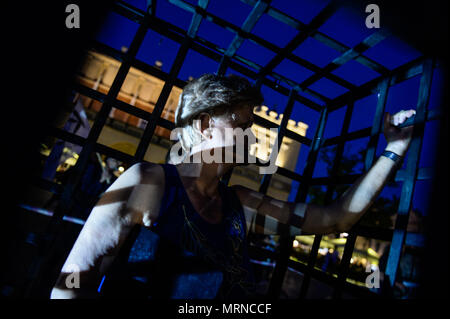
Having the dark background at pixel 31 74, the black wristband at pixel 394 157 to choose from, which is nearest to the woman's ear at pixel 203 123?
the dark background at pixel 31 74

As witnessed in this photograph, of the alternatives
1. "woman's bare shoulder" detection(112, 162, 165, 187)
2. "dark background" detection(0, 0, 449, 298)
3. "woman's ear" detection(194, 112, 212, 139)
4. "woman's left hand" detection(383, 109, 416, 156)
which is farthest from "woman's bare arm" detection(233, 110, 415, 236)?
"dark background" detection(0, 0, 449, 298)

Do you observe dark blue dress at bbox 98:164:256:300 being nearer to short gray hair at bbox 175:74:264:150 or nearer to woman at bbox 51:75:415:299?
woman at bbox 51:75:415:299

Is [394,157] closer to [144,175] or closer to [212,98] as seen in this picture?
[212,98]

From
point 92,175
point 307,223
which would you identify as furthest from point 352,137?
point 92,175

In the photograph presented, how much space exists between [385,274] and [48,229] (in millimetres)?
2672

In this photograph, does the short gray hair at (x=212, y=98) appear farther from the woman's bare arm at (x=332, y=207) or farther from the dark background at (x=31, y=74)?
the dark background at (x=31, y=74)

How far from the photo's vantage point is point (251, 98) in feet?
5.88

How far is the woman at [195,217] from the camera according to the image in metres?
1.28

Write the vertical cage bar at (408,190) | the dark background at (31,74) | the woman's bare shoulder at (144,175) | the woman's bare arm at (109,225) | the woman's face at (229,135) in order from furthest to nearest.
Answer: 1. the woman's face at (229,135)
2. the vertical cage bar at (408,190)
3. the woman's bare shoulder at (144,175)
4. the woman's bare arm at (109,225)
5. the dark background at (31,74)

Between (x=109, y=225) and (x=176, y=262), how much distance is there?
45 centimetres

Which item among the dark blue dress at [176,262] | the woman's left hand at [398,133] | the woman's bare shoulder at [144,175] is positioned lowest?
the dark blue dress at [176,262]

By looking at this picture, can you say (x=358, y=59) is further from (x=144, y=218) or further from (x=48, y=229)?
(x=48, y=229)

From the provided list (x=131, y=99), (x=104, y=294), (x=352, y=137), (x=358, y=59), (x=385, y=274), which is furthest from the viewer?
(x=131, y=99)

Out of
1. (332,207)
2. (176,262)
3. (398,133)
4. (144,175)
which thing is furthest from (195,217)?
(398,133)
